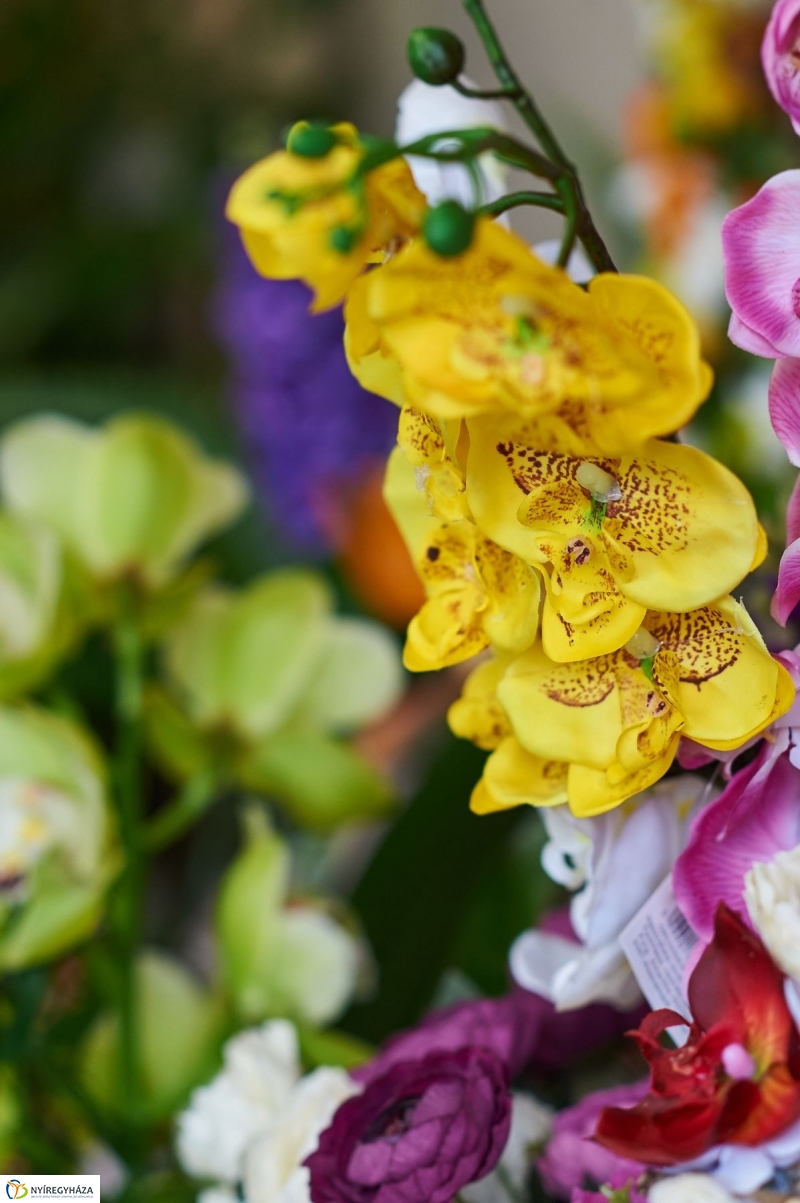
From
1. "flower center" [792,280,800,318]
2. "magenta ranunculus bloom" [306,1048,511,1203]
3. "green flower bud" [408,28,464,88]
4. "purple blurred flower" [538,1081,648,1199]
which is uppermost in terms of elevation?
"green flower bud" [408,28,464,88]

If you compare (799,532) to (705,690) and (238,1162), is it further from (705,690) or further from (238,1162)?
(238,1162)

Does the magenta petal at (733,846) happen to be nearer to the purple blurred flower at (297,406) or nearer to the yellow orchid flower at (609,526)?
the yellow orchid flower at (609,526)

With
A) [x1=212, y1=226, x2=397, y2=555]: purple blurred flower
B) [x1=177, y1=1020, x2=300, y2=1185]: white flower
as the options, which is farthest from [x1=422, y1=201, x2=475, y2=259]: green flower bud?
[x1=212, y1=226, x2=397, y2=555]: purple blurred flower

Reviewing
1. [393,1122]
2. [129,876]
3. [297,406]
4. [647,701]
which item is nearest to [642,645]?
[647,701]

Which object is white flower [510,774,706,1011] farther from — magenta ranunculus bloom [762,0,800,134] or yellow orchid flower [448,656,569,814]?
magenta ranunculus bloom [762,0,800,134]

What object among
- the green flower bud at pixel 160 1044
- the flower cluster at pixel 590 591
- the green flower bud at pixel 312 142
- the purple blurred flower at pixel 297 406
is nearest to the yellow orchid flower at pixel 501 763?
the flower cluster at pixel 590 591

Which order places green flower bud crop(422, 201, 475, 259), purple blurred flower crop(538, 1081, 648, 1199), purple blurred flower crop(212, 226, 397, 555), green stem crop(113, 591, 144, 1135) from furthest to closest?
purple blurred flower crop(212, 226, 397, 555) → green stem crop(113, 591, 144, 1135) → purple blurred flower crop(538, 1081, 648, 1199) → green flower bud crop(422, 201, 475, 259)
